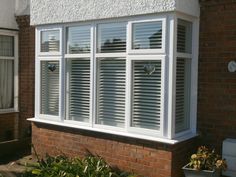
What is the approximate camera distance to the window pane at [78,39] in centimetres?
715

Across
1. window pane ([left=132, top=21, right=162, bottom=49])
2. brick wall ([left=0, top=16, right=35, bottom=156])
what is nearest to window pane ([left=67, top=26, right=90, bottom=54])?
window pane ([left=132, top=21, right=162, bottom=49])

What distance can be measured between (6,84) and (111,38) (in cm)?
414

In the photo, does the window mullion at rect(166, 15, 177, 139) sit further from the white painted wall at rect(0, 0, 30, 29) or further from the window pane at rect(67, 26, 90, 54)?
the white painted wall at rect(0, 0, 30, 29)

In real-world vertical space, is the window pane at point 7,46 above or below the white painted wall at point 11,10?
below

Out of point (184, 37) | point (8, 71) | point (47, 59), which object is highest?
point (184, 37)

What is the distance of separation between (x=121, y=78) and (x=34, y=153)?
2803 millimetres

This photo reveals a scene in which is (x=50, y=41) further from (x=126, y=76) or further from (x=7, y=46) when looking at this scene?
(x=7, y=46)

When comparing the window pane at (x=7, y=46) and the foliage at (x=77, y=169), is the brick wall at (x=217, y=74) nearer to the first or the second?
the foliage at (x=77, y=169)

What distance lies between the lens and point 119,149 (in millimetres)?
6605

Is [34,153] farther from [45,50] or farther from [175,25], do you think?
[175,25]

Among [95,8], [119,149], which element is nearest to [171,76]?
[119,149]

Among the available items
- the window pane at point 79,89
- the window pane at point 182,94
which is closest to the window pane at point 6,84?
the window pane at point 79,89

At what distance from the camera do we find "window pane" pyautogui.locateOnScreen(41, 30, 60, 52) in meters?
7.64

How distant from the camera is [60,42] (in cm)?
752
